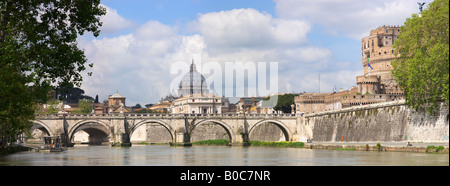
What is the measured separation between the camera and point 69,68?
92.5 ft

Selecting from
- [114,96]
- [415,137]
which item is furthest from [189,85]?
[415,137]

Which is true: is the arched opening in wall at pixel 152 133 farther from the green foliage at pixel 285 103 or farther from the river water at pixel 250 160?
the river water at pixel 250 160

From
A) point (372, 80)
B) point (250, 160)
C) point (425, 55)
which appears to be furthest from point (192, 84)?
point (250, 160)

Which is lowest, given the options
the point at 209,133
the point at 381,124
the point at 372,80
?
the point at 209,133

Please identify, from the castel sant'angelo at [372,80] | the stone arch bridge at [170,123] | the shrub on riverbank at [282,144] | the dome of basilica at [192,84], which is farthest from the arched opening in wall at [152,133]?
the dome of basilica at [192,84]

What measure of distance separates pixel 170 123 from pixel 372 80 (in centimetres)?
2854

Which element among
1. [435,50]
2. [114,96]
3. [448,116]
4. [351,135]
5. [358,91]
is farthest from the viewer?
[114,96]

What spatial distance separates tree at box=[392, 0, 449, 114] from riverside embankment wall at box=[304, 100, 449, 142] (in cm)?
167

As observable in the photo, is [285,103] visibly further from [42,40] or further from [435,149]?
[42,40]

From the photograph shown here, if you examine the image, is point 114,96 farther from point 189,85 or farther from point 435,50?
point 435,50

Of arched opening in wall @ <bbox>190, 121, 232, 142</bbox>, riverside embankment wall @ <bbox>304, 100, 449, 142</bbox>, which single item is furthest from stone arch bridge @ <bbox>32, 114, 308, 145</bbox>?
arched opening in wall @ <bbox>190, 121, 232, 142</bbox>

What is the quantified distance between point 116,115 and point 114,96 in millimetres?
93247

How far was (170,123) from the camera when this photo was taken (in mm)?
78750
